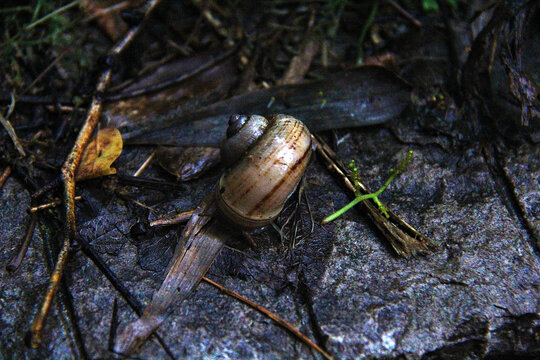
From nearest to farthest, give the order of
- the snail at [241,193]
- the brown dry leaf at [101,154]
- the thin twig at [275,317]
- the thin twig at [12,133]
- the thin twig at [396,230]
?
the thin twig at [275,317] → the snail at [241,193] → the thin twig at [396,230] → the brown dry leaf at [101,154] → the thin twig at [12,133]

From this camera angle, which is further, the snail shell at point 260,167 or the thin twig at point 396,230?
the thin twig at point 396,230

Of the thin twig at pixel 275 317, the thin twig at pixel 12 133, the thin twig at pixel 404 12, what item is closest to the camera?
the thin twig at pixel 275 317

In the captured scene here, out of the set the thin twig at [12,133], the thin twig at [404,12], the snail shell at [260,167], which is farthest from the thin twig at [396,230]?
the thin twig at [12,133]

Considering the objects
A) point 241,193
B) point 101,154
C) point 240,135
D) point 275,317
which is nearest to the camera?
point 275,317

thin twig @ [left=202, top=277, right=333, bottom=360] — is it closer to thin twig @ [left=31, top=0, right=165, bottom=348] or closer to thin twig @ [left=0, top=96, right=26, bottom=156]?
thin twig @ [left=31, top=0, right=165, bottom=348]

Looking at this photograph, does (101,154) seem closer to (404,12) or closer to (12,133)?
(12,133)

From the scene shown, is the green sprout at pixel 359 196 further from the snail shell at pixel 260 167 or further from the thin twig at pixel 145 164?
the thin twig at pixel 145 164

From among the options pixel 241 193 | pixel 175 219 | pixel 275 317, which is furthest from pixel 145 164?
pixel 275 317
